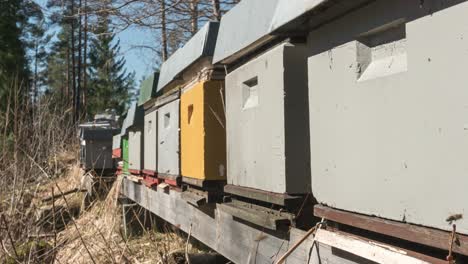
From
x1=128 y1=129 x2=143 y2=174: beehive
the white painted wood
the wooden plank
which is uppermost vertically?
x1=128 y1=129 x2=143 y2=174: beehive

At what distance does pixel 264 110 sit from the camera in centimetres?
220

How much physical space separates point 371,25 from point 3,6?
2720cm

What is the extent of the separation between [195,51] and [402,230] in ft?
6.68

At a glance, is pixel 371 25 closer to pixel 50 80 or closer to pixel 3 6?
→ pixel 3 6

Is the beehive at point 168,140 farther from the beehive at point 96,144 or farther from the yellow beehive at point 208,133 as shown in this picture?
the beehive at point 96,144

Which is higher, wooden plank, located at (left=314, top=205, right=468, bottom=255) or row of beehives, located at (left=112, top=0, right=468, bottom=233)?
row of beehives, located at (left=112, top=0, right=468, bottom=233)

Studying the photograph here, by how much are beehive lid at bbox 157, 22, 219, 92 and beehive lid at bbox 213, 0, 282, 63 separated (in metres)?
0.22

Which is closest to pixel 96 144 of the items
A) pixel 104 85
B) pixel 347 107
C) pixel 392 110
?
pixel 347 107

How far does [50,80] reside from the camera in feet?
147

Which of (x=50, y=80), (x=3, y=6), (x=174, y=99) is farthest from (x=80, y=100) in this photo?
(x=174, y=99)

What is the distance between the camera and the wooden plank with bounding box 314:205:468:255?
128cm

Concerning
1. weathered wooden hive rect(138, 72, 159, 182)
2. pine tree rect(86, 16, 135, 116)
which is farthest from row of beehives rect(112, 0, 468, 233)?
pine tree rect(86, 16, 135, 116)

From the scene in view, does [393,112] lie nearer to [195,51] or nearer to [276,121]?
[276,121]

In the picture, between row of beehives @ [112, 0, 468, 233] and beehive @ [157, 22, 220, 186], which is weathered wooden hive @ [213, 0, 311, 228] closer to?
row of beehives @ [112, 0, 468, 233]
